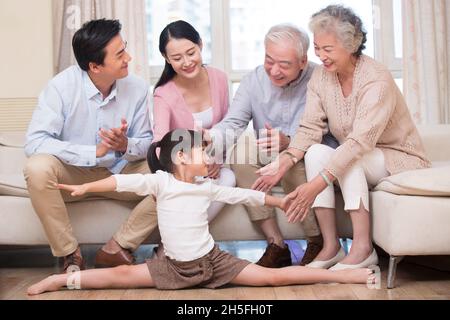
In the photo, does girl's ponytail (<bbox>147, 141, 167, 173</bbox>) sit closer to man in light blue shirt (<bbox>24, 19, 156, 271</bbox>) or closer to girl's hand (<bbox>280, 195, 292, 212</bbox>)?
man in light blue shirt (<bbox>24, 19, 156, 271</bbox>)

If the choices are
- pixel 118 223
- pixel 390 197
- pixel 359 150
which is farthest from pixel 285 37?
pixel 118 223

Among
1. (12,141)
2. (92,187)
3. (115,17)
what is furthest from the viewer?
(115,17)

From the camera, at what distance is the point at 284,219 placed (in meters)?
2.51

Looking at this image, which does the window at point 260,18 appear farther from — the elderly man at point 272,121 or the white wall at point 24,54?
the elderly man at point 272,121

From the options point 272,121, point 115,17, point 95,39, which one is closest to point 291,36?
point 272,121

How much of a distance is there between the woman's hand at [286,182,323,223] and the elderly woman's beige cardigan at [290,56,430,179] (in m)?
0.09

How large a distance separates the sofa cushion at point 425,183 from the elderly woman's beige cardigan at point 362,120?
191 mm

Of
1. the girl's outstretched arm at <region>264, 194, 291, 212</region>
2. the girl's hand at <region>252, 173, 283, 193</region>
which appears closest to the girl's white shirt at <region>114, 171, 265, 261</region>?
the girl's outstretched arm at <region>264, 194, 291, 212</region>

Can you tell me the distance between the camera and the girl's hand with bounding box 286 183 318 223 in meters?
2.20

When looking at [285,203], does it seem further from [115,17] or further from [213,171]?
[115,17]

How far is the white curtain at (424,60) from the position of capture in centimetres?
410

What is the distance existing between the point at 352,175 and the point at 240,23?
2.28 m
